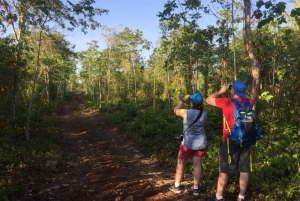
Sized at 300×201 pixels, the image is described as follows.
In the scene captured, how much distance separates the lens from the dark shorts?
12.6 feet

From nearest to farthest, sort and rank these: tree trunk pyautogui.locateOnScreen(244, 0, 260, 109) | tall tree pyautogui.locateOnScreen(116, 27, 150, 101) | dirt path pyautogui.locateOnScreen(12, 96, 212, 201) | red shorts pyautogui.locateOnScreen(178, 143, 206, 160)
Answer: red shorts pyautogui.locateOnScreen(178, 143, 206, 160)
dirt path pyautogui.locateOnScreen(12, 96, 212, 201)
tree trunk pyautogui.locateOnScreen(244, 0, 260, 109)
tall tree pyautogui.locateOnScreen(116, 27, 150, 101)

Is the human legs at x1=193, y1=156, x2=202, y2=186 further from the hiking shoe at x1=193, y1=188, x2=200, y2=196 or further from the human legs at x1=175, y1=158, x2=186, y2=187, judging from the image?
the human legs at x1=175, y1=158, x2=186, y2=187

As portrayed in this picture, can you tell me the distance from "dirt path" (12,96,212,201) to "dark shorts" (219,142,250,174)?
1.04m

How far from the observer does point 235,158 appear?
389 centimetres

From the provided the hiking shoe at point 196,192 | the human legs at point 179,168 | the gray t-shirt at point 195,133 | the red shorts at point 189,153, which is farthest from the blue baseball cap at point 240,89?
the hiking shoe at point 196,192

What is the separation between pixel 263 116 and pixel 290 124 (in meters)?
1.33

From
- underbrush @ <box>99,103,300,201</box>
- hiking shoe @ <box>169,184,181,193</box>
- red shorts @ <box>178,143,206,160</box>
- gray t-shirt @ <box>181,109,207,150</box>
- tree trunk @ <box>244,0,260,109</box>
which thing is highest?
tree trunk @ <box>244,0,260,109</box>

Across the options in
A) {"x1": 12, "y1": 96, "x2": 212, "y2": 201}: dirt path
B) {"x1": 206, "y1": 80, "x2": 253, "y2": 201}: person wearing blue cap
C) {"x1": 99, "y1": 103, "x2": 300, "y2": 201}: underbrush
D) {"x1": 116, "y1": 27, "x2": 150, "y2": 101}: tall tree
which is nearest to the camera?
{"x1": 206, "y1": 80, "x2": 253, "y2": 201}: person wearing blue cap

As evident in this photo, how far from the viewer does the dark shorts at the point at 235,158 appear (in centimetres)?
385

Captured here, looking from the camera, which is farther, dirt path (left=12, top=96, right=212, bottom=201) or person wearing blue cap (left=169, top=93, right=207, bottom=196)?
dirt path (left=12, top=96, right=212, bottom=201)

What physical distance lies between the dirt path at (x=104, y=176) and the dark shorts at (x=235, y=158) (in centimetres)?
104

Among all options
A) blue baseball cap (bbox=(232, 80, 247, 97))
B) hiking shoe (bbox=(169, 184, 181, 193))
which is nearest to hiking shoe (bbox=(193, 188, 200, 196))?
hiking shoe (bbox=(169, 184, 181, 193))

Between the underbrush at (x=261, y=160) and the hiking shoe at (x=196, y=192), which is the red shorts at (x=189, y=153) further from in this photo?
the underbrush at (x=261, y=160)

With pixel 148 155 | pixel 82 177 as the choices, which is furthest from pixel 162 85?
pixel 82 177
